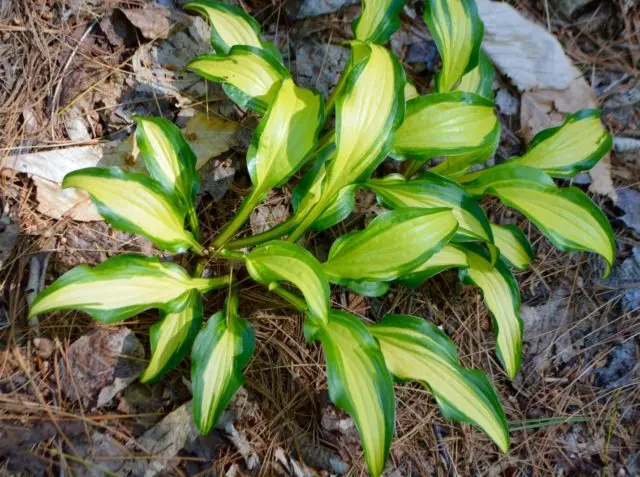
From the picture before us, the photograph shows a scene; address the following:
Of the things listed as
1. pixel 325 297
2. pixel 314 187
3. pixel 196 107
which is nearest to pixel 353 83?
pixel 314 187

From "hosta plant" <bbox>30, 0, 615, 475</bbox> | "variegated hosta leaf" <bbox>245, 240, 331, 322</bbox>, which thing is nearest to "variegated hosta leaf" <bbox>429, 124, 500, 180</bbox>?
"hosta plant" <bbox>30, 0, 615, 475</bbox>

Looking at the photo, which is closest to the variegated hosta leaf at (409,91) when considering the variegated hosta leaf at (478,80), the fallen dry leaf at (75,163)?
the variegated hosta leaf at (478,80)

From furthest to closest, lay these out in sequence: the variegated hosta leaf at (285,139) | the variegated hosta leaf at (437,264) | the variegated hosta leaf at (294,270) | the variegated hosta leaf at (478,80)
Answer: the variegated hosta leaf at (478,80)
the variegated hosta leaf at (437,264)
the variegated hosta leaf at (285,139)
the variegated hosta leaf at (294,270)

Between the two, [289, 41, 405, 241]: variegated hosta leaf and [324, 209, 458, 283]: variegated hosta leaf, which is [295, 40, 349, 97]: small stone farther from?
[324, 209, 458, 283]: variegated hosta leaf

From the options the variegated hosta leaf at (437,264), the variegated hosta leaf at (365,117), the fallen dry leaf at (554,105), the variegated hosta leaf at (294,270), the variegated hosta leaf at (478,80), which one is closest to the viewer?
the variegated hosta leaf at (294,270)

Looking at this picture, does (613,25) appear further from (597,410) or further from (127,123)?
(127,123)

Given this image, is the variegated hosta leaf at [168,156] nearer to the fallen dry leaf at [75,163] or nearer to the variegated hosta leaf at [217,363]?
the fallen dry leaf at [75,163]

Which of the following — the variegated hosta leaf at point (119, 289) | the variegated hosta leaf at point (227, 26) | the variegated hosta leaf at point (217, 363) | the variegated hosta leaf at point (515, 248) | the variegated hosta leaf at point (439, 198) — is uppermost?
the variegated hosta leaf at point (227, 26)

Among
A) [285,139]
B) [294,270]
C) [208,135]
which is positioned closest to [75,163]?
[208,135]

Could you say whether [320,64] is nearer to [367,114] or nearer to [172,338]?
[367,114]
